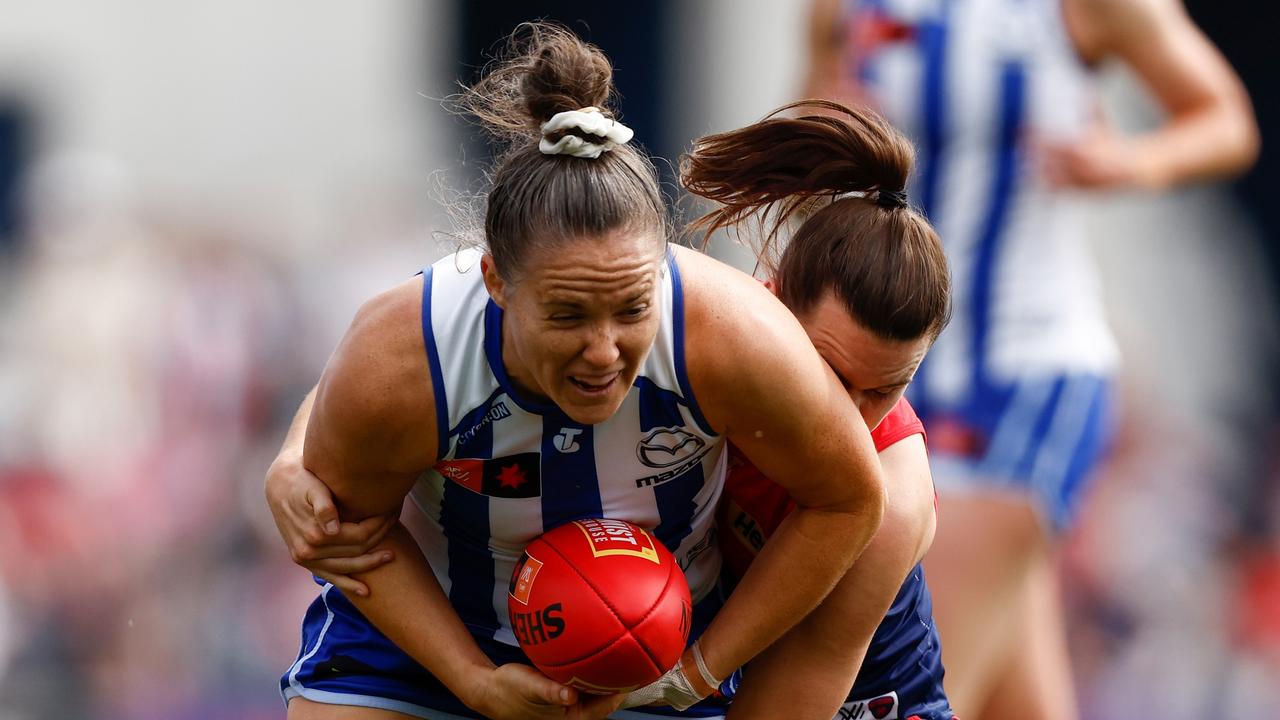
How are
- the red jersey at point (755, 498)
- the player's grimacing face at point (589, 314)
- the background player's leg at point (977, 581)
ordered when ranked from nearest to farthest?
the player's grimacing face at point (589, 314) → the red jersey at point (755, 498) → the background player's leg at point (977, 581)

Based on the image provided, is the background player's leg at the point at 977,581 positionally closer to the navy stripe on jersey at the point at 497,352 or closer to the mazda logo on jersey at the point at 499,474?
the mazda logo on jersey at the point at 499,474

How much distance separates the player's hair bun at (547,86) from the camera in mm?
3035

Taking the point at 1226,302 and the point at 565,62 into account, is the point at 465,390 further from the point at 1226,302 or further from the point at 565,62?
the point at 1226,302

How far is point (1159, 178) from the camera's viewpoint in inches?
192

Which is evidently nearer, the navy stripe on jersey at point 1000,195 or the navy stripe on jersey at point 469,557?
the navy stripe on jersey at point 469,557

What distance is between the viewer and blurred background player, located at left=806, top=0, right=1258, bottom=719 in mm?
4566

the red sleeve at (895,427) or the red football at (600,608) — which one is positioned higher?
the red sleeve at (895,427)

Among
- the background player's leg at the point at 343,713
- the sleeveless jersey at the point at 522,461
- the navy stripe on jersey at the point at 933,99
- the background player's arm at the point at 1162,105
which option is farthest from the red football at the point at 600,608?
the background player's arm at the point at 1162,105

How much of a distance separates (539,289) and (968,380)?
2144mm

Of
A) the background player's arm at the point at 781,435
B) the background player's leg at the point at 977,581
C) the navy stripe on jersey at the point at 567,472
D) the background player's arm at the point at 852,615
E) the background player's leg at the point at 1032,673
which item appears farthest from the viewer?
the background player's leg at the point at 1032,673

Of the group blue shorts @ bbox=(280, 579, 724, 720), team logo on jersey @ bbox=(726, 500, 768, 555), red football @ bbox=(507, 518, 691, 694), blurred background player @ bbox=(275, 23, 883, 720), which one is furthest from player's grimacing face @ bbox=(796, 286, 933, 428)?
blue shorts @ bbox=(280, 579, 724, 720)

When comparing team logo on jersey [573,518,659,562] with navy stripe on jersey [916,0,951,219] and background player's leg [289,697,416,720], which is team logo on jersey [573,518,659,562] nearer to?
background player's leg [289,697,416,720]

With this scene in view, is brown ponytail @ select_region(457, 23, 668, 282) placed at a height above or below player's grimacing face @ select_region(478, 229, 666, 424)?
above

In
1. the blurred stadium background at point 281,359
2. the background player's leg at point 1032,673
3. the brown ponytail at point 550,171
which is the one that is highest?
the brown ponytail at point 550,171
